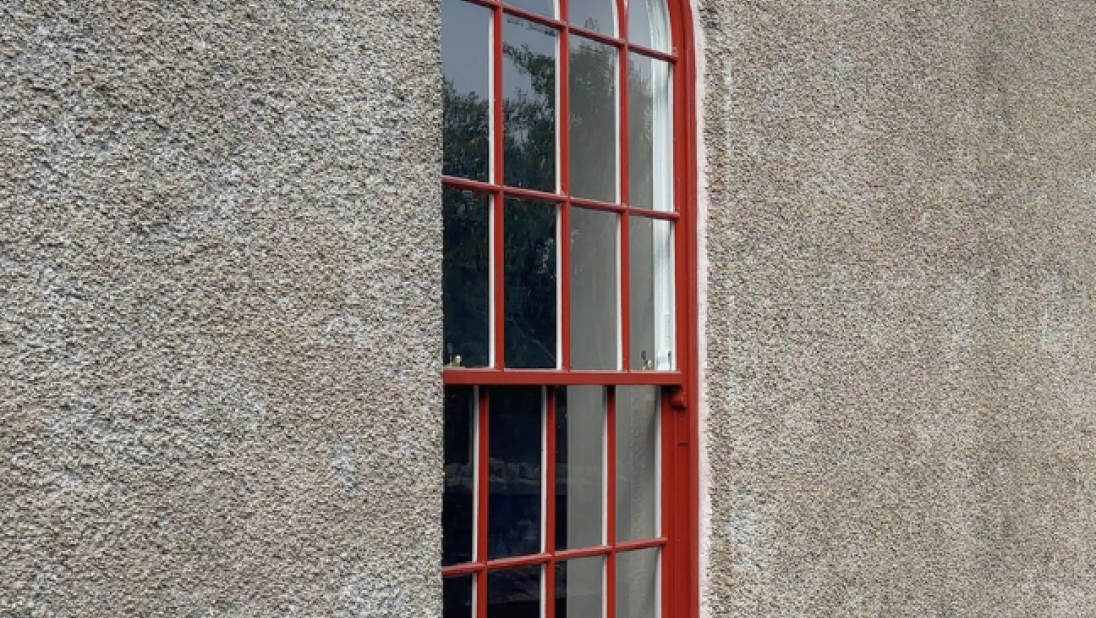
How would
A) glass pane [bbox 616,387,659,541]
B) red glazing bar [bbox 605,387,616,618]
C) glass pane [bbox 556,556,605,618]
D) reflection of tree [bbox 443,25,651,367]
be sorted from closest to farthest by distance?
reflection of tree [bbox 443,25,651,367] < glass pane [bbox 556,556,605,618] < red glazing bar [bbox 605,387,616,618] < glass pane [bbox 616,387,659,541]

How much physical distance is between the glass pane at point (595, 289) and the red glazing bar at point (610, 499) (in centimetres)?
13

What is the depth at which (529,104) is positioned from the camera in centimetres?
368

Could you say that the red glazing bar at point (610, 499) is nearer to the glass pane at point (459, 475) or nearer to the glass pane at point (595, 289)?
the glass pane at point (595, 289)

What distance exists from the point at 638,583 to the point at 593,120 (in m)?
1.44

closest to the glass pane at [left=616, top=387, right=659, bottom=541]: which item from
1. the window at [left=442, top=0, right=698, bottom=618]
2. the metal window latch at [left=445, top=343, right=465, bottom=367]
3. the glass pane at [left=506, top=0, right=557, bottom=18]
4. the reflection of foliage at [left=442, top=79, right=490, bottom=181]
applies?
the window at [left=442, top=0, right=698, bottom=618]

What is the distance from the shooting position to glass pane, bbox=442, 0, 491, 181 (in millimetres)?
3451

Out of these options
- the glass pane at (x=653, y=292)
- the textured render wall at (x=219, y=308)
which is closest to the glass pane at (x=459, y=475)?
the textured render wall at (x=219, y=308)

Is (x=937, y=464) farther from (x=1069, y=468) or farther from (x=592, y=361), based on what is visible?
(x=592, y=361)

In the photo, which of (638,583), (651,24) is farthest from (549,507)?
(651,24)

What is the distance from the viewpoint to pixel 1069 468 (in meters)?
5.58

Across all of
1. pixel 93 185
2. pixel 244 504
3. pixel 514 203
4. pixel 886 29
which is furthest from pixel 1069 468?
pixel 93 185

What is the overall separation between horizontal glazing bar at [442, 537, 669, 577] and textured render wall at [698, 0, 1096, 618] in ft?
0.72

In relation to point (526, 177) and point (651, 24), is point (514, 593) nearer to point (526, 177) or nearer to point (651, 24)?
point (526, 177)

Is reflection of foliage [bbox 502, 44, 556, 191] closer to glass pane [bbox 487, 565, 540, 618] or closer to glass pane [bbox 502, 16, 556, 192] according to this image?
glass pane [bbox 502, 16, 556, 192]
